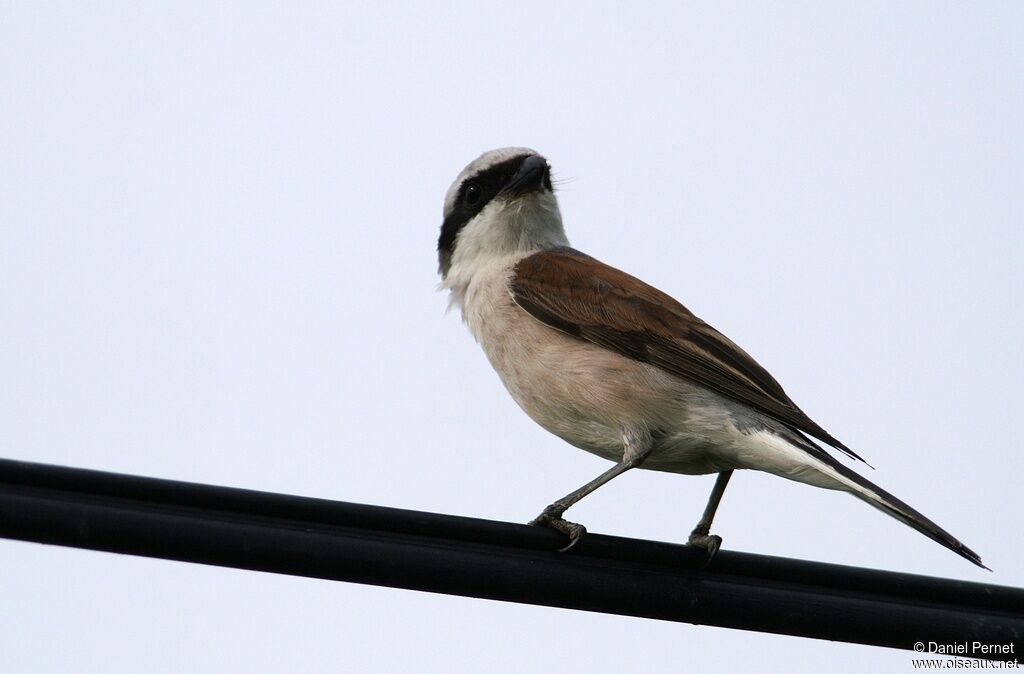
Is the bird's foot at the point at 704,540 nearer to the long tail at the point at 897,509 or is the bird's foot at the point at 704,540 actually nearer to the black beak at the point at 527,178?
the long tail at the point at 897,509

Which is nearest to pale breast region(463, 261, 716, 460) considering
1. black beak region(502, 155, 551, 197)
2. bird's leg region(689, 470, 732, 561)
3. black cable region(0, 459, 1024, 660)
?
bird's leg region(689, 470, 732, 561)

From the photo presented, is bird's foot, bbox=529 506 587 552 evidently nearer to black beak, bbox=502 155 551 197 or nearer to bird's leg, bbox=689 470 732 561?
bird's leg, bbox=689 470 732 561

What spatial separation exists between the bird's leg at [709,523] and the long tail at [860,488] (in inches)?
18.4

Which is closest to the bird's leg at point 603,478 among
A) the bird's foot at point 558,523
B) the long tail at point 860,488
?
the bird's foot at point 558,523

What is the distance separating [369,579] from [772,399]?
236cm

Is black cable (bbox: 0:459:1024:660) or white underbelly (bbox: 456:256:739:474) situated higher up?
white underbelly (bbox: 456:256:739:474)

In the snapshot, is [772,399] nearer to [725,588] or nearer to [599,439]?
[599,439]

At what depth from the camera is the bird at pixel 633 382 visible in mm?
4727

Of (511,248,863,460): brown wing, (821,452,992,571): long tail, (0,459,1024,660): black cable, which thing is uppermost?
(511,248,863,460): brown wing

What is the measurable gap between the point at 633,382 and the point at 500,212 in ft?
6.12

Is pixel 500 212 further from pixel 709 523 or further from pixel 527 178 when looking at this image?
pixel 709 523

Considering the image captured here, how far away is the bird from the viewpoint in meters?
4.73

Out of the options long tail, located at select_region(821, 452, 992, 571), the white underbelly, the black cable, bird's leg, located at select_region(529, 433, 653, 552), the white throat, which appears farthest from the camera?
the white throat

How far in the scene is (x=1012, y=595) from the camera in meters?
3.53
